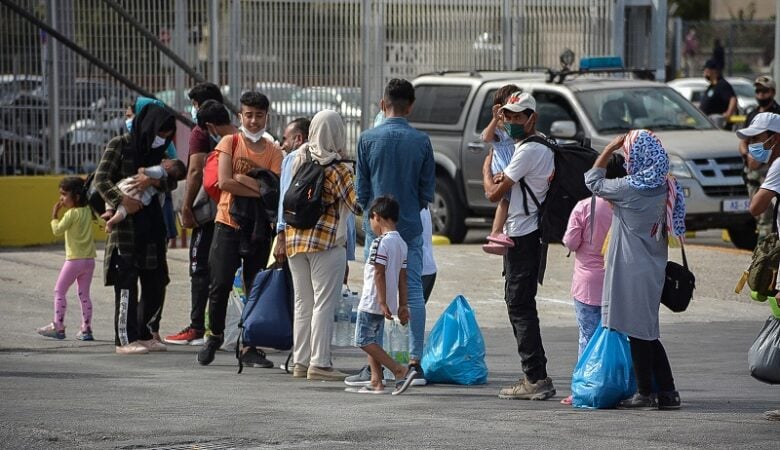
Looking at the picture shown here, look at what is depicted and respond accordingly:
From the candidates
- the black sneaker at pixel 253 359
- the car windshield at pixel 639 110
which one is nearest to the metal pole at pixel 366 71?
the car windshield at pixel 639 110

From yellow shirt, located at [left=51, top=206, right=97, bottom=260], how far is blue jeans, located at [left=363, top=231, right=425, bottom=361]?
3.03 meters

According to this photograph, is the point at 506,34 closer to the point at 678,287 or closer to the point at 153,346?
the point at 153,346

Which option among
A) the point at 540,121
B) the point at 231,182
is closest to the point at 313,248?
the point at 231,182

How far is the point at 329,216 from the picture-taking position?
30.8ft

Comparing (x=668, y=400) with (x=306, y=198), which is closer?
(x=668, y=400)

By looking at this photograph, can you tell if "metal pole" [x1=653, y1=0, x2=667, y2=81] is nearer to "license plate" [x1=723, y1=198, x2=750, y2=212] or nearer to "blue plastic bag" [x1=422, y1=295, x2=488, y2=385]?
"license plate" [x1=723, y1=198, x2=750, y2=212]

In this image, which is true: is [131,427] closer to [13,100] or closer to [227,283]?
[227,283]

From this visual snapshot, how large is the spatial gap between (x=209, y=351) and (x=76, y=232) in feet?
6.45

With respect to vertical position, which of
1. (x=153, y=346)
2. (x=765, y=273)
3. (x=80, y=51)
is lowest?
(x=153, y=346)

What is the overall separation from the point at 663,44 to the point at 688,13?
3692 cm

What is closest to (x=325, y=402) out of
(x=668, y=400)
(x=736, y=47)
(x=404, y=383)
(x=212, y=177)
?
(x=404, y=383)

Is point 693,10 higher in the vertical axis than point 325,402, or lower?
higher

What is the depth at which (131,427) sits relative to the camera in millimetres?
7512

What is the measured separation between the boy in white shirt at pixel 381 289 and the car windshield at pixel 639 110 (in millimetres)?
8382
